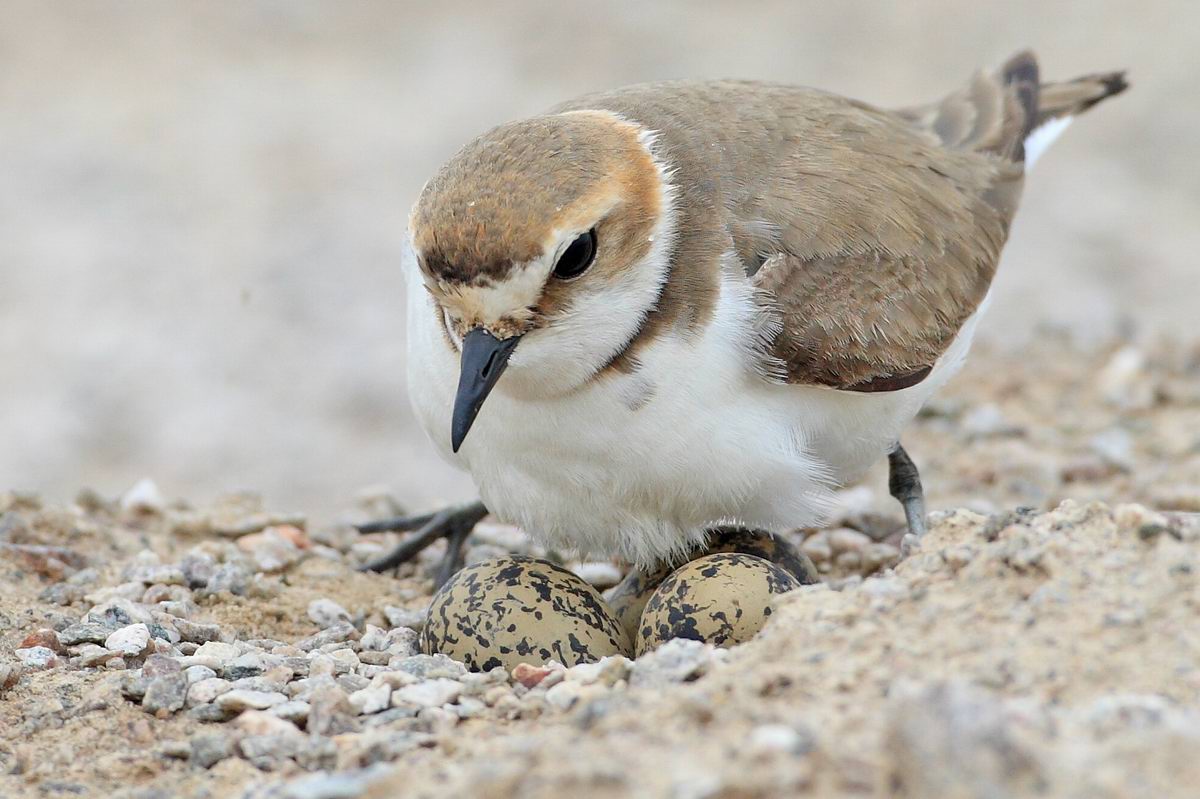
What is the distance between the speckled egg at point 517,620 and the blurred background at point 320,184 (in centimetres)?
337

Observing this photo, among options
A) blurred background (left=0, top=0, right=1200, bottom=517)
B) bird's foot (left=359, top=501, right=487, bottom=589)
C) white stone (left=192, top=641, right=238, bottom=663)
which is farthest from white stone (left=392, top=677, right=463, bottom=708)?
blurred background (left=0, top=0, right=1200, bottom=517)

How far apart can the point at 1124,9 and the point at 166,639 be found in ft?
41.1

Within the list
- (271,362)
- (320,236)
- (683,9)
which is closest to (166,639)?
(271,362)

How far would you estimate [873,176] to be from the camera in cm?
539

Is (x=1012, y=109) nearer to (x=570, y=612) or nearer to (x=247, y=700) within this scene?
(x=570, y=612)

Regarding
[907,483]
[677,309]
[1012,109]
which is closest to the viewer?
[677,309]

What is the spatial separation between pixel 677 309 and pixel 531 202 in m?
0.62

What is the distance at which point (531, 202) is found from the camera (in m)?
4.27

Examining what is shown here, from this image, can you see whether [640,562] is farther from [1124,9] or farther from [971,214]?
[1124,9]

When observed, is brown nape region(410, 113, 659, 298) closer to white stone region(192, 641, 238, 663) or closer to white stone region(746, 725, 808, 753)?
white stone region(192, 641, 238, 663)

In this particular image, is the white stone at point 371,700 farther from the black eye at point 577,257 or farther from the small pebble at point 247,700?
the black eye at point 577,257

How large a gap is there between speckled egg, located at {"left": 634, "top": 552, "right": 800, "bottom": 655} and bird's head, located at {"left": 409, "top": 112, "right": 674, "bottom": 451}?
2.31ft

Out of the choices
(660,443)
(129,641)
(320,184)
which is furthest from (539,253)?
(320,184)

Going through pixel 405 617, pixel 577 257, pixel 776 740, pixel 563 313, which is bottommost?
pixel 405 617
